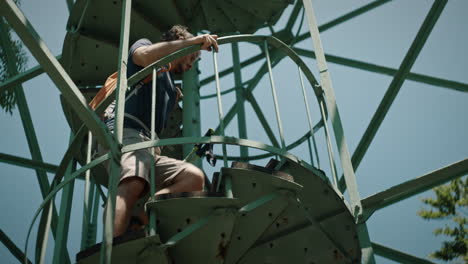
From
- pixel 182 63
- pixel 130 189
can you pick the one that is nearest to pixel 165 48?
pixel 182 63

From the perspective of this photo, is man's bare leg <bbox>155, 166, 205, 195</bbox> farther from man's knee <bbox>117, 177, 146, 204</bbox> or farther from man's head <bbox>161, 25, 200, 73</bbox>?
man's head <bbox>161, 25, 200, 73</bbox>

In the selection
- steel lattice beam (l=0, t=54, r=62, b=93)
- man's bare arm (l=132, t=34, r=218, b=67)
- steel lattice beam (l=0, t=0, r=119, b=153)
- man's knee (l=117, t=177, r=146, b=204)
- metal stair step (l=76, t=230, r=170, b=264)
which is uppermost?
steel lattice beam (l=0, t=54, r=62, b=93)

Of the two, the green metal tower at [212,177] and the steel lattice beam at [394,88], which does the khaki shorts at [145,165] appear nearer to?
the green metal tower at [212,177]

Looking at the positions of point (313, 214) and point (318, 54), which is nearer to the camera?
point (313, 214)

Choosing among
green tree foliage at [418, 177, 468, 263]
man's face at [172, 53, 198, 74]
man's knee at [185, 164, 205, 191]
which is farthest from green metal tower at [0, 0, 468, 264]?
green tree foliage at [418, 177, 468, 263]

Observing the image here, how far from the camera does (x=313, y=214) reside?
607cm

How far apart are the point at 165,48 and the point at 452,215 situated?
988 centimetres

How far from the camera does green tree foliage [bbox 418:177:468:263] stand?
1296 centimetres

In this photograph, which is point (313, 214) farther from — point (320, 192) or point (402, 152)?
point (402, 152)

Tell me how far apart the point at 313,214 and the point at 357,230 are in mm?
569

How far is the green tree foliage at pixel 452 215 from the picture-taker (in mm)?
12961

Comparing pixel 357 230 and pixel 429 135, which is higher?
pixel 429 135

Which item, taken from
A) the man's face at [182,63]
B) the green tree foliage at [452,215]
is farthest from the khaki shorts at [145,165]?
the green tree foliage at [452,215]

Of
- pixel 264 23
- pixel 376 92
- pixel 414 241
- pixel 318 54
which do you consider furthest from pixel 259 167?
pixel 414 241
